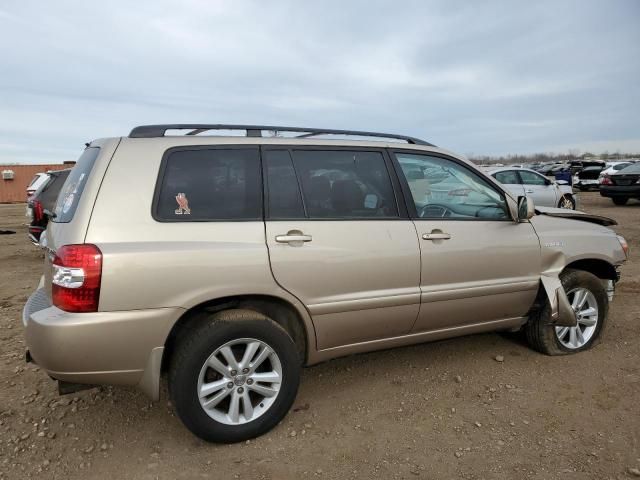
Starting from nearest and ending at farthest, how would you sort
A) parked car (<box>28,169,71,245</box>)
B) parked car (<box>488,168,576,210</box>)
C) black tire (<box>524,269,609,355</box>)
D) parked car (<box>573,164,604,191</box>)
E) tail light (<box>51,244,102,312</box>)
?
tail light (<box>51,244,102,312</box>)
black tire (<box>524,269,609,355</box>)
parked car (<box>28,169,71,245</box>)
parked car (<box>488,168,576,210</box>)
parked car (<box>573,164,604,191</box>)

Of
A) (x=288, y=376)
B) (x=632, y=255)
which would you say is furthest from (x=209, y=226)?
(x=632, y=255)

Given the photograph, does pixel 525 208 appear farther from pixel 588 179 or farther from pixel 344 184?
pixel 588 179

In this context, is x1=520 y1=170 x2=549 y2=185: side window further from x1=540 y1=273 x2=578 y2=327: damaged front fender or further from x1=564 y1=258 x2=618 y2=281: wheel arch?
x1=540 y1=273 x2=578 y2=327: damaged front fender

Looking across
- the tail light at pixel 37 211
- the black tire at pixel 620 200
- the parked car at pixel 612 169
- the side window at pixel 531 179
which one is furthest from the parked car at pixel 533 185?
the tail light at pixel 37 211

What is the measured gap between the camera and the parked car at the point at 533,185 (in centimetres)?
1181

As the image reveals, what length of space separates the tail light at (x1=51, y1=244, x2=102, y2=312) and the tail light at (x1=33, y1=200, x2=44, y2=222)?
5.20 m

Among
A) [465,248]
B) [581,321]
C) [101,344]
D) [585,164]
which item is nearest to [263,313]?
[101,344]

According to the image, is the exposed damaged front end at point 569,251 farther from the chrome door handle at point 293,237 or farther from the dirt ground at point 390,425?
the chrome door handle at point 293,237

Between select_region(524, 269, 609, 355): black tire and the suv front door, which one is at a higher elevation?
the suv front door

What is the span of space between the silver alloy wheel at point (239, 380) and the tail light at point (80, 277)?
690 mm

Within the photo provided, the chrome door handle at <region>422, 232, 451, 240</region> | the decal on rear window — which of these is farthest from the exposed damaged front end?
the decal on rear window

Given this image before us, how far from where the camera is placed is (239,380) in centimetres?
265

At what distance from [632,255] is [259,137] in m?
7.26

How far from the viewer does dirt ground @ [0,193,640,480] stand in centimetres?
249
